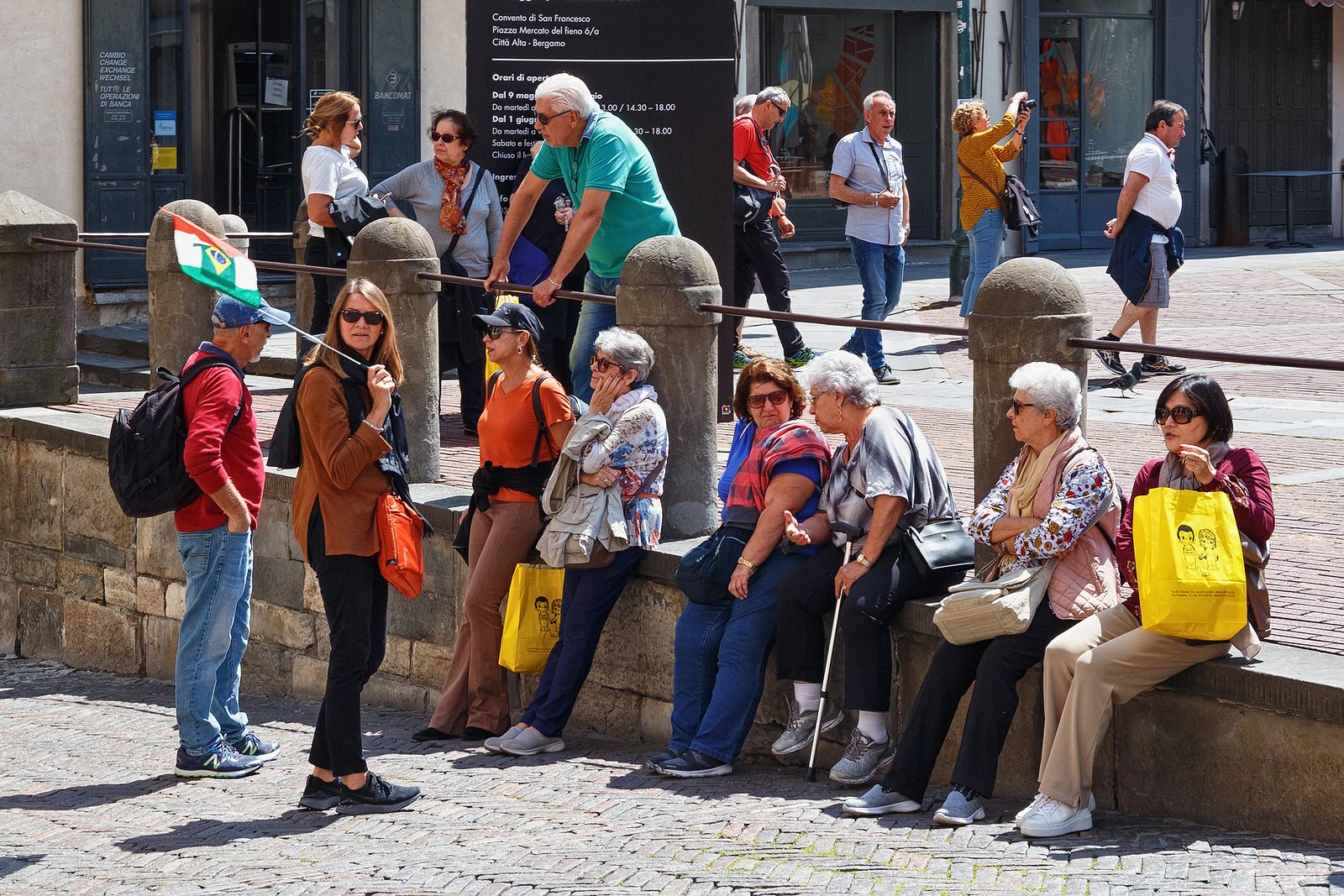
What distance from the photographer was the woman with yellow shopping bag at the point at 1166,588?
5441 millimetres

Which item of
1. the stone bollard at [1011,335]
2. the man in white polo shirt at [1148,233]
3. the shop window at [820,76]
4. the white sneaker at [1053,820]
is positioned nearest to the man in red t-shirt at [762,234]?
the man in white polo shirt at [1148,233]

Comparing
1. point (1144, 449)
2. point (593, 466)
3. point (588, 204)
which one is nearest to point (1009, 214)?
point (1144, 449)

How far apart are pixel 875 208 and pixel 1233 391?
104 inches

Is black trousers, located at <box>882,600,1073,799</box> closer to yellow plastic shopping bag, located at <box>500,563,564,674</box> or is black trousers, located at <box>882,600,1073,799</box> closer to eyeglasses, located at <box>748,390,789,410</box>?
eyeglasses, located at <box>748,390,789,410</box>

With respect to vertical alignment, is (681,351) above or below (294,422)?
above

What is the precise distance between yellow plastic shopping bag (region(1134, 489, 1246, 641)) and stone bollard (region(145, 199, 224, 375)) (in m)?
6.25

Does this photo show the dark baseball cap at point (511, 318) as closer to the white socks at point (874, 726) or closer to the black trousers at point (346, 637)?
the black trousers at point (346, 637)

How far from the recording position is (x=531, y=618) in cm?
761

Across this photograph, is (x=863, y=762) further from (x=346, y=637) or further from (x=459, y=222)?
(x=459, y=222)

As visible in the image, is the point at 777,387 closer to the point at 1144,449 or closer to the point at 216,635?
the point at 216,635

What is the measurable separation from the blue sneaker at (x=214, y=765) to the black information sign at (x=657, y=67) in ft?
11.1

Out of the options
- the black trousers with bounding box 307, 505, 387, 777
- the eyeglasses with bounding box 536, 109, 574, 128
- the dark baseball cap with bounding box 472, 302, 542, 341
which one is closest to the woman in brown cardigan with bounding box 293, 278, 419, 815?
the black trousers with bounding box 307, 505, 387, 777

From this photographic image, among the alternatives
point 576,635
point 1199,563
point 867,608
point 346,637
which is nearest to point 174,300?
point 576,635

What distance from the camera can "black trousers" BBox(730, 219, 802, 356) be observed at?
39.3 ft
